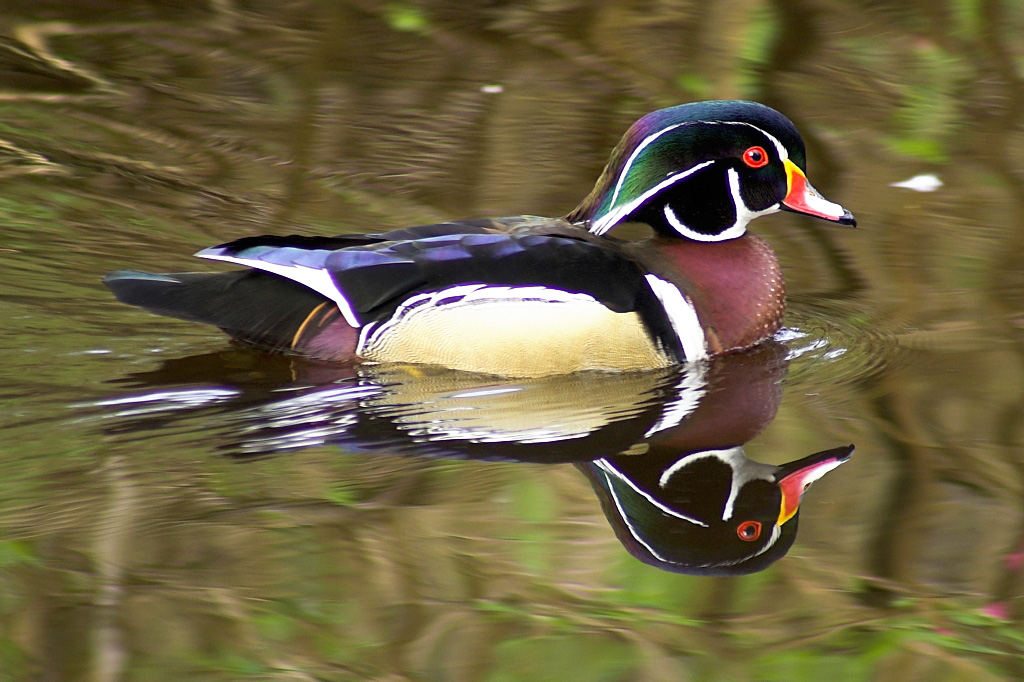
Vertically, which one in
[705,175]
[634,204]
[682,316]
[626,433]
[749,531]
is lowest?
[749,531]

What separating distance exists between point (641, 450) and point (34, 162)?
3.90 m

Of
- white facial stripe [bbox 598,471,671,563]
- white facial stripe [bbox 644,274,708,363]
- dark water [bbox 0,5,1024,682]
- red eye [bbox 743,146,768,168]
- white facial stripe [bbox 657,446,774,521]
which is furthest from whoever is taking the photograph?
red eye [bbox 743,146,768,168]

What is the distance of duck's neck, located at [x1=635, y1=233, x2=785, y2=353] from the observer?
4820mm

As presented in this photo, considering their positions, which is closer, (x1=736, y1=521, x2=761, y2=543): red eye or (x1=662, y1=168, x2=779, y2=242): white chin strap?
(x1=736, y1=521, x2=761, y2=543): red eye

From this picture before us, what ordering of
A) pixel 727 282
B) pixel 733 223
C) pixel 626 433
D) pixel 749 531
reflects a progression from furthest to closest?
pixel 733 223 → pixel 727 282 → pixel 626 433 → pixel 749 531

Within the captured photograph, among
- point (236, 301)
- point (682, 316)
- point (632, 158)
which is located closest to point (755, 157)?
point (632, 158)

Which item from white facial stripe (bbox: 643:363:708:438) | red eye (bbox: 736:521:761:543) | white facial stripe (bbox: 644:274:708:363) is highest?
white facial stripe (bbox: 644:274:708:363)

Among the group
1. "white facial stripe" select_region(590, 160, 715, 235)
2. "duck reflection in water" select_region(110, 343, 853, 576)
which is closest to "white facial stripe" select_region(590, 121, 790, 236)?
"white facial stripe" select_region(590, 160, 715, 235)

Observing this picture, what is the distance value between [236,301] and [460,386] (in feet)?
2.93

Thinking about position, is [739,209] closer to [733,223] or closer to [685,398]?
[733,223]

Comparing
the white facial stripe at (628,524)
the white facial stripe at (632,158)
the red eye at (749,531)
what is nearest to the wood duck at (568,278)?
the white facial stripe at (632,158)

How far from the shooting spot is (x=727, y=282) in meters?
4.88

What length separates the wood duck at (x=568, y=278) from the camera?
4.58 meters

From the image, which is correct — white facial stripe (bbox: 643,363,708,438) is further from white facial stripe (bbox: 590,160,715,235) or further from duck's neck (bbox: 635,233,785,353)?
white facial stripe (bbox: 590,160,715,235)
